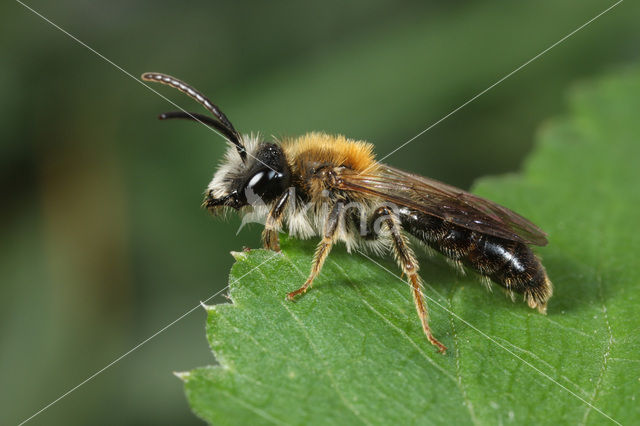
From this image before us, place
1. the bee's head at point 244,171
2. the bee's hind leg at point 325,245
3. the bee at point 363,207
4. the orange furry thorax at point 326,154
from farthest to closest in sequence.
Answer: the orange furry thorax at point 326,154, the bee's head at point 244,171, the bee at point 363,207, the bee's hind leg at point 325,245

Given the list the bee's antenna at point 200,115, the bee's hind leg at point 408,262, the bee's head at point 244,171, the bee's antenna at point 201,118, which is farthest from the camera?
the bee's head at point 244,171

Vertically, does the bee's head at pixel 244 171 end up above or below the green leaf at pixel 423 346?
above

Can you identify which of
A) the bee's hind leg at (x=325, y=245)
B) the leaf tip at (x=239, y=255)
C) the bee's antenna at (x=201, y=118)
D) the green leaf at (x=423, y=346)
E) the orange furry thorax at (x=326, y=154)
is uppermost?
the bee's antenna at (x=201, y=118)

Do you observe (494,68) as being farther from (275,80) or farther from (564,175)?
(275,80)

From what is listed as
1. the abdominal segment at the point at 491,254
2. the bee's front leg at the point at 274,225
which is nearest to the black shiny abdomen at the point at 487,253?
the abdominal segment at the point at 491,254

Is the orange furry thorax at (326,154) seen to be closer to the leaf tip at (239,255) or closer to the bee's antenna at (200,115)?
the bee's antenna at (200,115)

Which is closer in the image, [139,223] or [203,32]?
[139,223]

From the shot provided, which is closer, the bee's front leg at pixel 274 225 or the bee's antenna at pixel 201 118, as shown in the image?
the bee's antenna at pixel 201 118

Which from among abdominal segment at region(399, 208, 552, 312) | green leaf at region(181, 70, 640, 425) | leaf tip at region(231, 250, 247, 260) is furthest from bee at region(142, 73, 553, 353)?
leaf tip at region(231, 250, 247, 260)

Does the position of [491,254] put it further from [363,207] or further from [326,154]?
[326,154]

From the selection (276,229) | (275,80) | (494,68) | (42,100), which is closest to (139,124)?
(42,100)
